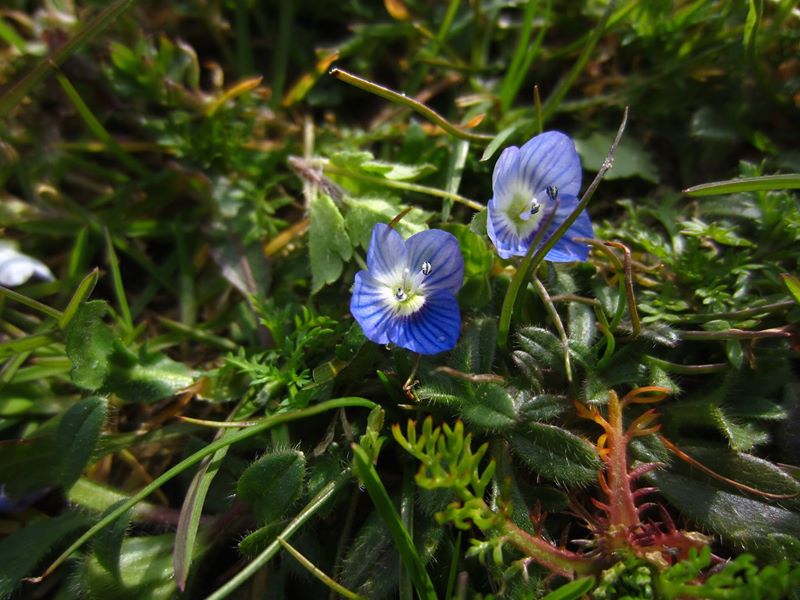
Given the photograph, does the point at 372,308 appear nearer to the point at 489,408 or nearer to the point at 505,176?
the point at 489,408

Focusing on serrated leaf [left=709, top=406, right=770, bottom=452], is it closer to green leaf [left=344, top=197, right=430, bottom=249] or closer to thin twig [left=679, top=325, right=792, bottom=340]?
thin twig [left=679, top=325, right=792, bottom=340]

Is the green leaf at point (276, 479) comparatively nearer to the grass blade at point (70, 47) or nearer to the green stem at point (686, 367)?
the green stem at point (686, 367)

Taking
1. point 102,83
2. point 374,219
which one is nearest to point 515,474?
point 374,219

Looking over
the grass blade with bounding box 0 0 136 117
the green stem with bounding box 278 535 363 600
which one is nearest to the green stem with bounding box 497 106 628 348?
A: the green stem with bounding box 278 535 363 600

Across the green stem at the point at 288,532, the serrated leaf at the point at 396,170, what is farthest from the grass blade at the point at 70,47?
the green stem at the point at 288,532

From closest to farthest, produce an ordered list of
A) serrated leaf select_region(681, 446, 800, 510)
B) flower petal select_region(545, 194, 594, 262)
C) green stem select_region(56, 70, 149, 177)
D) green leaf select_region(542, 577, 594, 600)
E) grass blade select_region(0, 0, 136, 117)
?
1. green leaf select_region(542, 577, 594, 600)
2. serrated leaf select_region(681, 446, 800, 510)
3. flower petal select_region(545, 194, 594, 262)
4. grass blade select_region(0, 0, 136, 117)
5. green stem select_region(56, 70, 149, 177)

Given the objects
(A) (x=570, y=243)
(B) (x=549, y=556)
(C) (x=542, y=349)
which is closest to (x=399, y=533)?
(B) (x=549, y=556)

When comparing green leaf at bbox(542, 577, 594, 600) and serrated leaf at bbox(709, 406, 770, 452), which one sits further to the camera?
serrated leaf at bbox(709, 406, 770, 452)

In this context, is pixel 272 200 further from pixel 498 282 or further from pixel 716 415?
pixel 716 415
